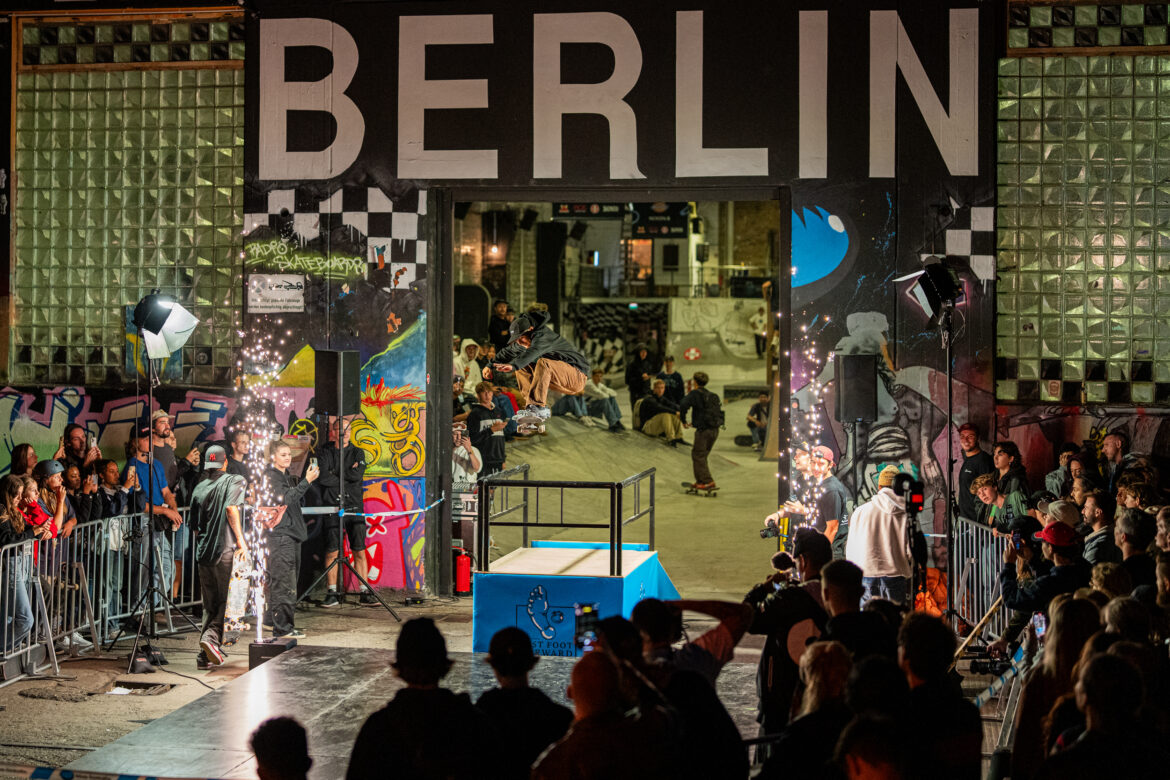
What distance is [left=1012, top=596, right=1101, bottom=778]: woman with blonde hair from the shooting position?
16.4ft

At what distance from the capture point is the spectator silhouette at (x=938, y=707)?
4273mm

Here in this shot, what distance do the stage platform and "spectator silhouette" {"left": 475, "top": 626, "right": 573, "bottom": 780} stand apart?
216 centimetres

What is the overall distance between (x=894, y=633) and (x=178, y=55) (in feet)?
36.3

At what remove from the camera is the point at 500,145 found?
12.8m

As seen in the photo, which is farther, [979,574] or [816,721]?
[979,574]

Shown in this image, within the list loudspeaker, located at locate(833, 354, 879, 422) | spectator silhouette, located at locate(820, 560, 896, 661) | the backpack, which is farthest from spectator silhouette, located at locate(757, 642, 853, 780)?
the backpack

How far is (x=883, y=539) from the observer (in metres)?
9.69

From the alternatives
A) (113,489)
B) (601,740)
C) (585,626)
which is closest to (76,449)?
(113,489)

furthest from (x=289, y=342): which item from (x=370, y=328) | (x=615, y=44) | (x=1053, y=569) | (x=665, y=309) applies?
(x=665, y=309)

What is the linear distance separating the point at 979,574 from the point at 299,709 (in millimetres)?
6027

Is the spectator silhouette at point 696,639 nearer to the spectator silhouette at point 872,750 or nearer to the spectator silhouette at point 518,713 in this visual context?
the spectator silhouette at point 518,713

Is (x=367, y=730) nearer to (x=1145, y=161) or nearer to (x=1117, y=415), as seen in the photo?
(x=1117, y=415)

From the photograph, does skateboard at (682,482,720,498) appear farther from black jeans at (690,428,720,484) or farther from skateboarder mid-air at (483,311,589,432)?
skateboarder mid-air at (483,311,589,432)

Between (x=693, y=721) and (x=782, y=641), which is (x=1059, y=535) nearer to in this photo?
(x=782, y=641)
